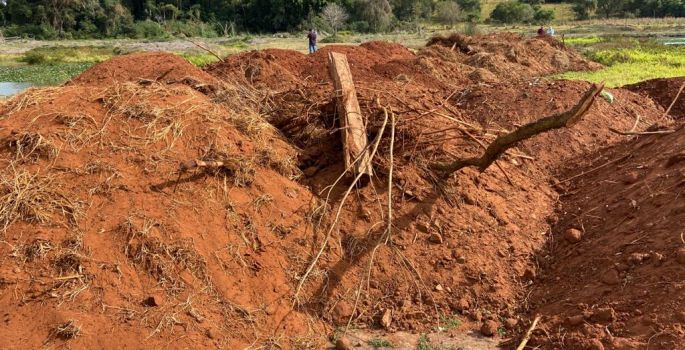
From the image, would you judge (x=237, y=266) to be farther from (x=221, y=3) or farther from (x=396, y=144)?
(x=221, y=3)

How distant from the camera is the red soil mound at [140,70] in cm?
722

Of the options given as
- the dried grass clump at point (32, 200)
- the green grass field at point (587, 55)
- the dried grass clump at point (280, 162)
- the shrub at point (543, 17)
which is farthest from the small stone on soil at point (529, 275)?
the shrub at point (543, 17)

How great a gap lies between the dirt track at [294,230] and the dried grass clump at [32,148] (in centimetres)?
2

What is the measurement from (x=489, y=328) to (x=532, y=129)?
1.43 m

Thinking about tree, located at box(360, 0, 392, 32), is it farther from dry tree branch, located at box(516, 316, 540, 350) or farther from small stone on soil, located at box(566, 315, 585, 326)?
small stone on soil, located at box(566, 315, 585, 326)

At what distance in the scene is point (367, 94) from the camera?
18.4 ft

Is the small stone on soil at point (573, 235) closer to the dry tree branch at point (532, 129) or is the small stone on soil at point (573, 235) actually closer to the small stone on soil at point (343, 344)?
the dry tree branch at point (532, 129)

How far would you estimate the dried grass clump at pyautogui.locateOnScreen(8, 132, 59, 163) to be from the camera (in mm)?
4477

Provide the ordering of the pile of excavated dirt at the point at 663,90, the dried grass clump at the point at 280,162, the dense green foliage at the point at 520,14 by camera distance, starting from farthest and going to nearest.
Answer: the dense green foliage at the point at 520,14 → the pile of excavated dirt at the point at 663,90 → the dried grass clump at the point at 280,162

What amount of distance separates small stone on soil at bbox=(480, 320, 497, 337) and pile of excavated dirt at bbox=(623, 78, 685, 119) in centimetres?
617

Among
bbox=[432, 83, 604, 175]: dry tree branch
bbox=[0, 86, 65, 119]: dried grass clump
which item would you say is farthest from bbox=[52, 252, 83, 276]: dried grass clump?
bbox=[432, 83, 604, 175]: dry tree branch

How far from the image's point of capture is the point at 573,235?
15.6 feet

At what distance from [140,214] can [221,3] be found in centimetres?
5375

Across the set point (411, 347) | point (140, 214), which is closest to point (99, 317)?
point (140, 214)
